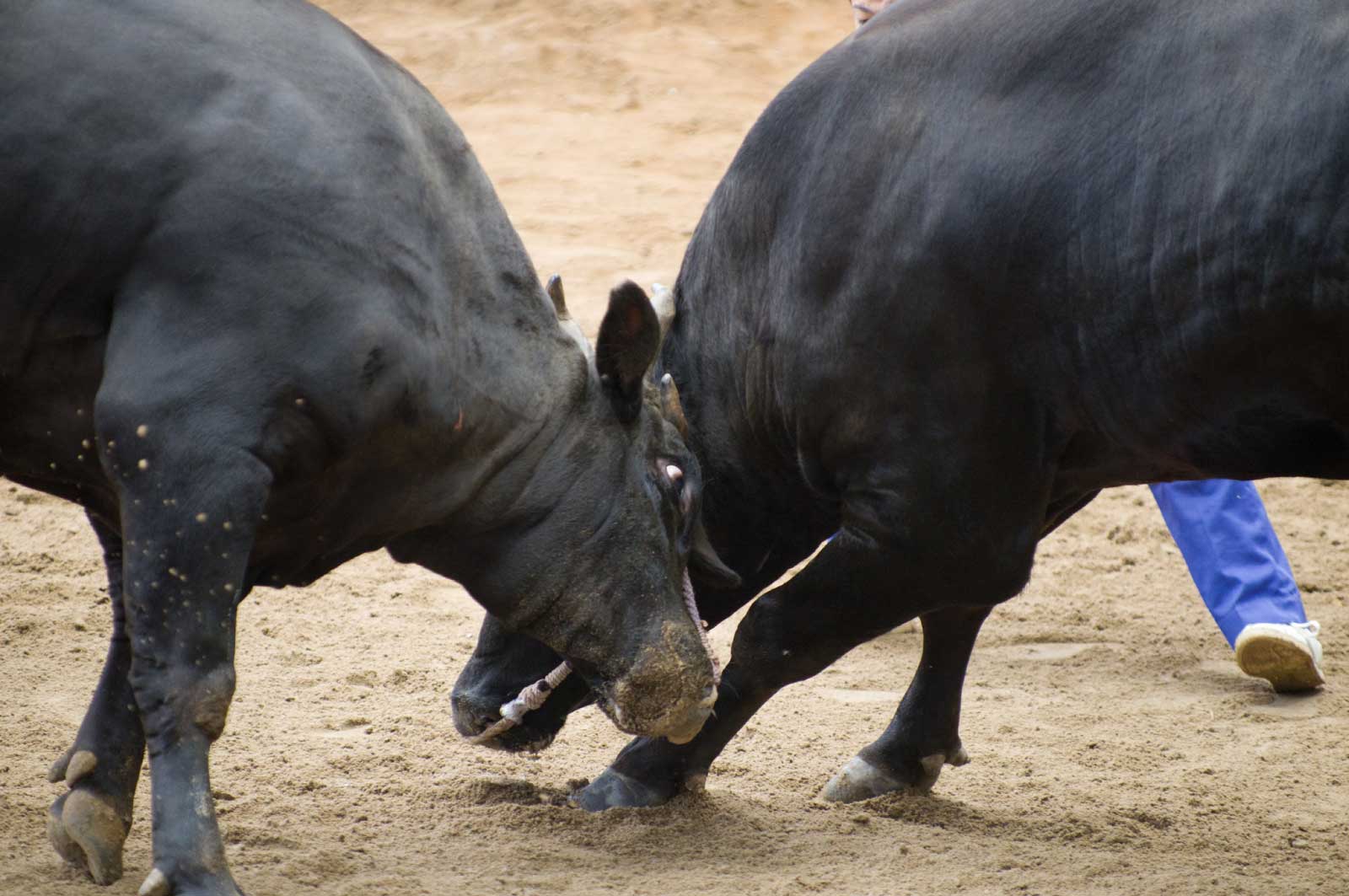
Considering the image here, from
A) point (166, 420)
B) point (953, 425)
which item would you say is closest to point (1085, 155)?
point (953, 425)

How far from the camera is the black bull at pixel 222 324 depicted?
295cm

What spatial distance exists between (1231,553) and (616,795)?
7.86 ft

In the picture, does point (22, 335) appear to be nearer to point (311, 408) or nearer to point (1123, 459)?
point (311, 408)

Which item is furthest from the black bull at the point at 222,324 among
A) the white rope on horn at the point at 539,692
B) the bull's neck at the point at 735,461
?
the bull's neck at the point at 735,461

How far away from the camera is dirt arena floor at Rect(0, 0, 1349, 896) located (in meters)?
3.83

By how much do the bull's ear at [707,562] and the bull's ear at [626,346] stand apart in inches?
15.7

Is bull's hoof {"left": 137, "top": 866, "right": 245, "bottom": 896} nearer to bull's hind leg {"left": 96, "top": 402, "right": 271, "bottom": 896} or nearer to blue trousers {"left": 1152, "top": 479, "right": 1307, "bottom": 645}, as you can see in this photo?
bull's hind leg {"left": 96, "top": 402, "right": 271, "bottom": 896}

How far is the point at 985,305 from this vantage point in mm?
3752

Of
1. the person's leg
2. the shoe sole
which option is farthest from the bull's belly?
the shoe sole

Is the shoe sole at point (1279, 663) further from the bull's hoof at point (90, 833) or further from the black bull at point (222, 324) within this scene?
the bull's hoof at point (90, 833)

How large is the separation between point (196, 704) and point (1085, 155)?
2.09m

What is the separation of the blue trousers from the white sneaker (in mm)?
93

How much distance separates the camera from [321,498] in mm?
3299

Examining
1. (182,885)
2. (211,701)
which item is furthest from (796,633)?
(182,885)
